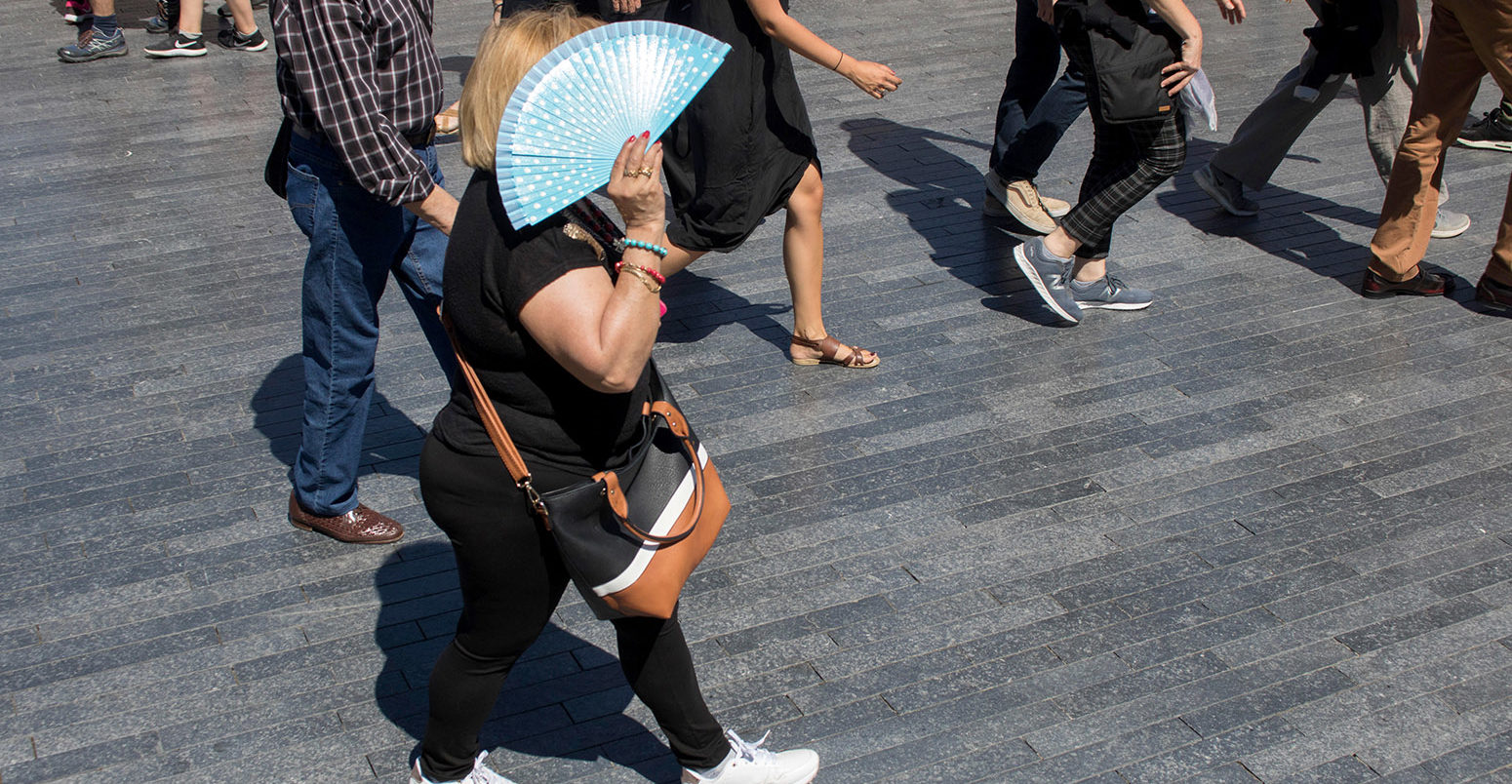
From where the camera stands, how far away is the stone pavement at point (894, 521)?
314cm

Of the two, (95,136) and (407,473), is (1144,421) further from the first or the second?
(95,136)

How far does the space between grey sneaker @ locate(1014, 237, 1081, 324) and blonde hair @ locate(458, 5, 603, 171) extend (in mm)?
3074

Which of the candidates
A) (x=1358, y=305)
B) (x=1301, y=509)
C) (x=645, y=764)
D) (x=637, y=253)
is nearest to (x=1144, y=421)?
(x=1301, y=509)

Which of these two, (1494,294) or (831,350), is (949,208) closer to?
(831,350)

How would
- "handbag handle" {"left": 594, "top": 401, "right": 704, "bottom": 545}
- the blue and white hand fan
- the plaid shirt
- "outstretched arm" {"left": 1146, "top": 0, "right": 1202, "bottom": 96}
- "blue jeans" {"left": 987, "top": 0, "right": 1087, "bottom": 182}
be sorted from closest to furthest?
the blue and white hand fan
"handbag handle" {"left": 594, "top": 401, "right": 704, "bottom": 545}
the plaid shirt
"outstretched arm" {"left": 1146, "top": 0, "right": 1202, "bottom": 96}
"blue jeans" {"left": 987, "top": 0, "right": 1087, "bottom": 182}

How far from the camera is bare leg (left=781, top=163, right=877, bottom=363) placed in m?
4.64

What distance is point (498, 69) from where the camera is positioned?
2.31m

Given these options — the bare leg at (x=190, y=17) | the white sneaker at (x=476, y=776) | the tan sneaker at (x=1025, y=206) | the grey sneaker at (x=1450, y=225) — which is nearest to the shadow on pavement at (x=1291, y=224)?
the grey sneaker at (x=1450, y=225)

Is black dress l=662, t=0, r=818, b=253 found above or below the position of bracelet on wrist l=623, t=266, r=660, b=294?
below

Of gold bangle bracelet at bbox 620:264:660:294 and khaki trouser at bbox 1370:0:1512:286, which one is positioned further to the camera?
khaki trouser at bbox 1370:0:1512:286

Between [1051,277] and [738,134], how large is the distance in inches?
57.6

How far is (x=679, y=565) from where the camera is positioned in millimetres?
2545

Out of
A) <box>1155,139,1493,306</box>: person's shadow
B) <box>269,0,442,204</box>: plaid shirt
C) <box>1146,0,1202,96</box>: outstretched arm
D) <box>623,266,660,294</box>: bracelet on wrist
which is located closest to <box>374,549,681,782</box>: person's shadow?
<box>269,0,442,204</box>: plaid shirt

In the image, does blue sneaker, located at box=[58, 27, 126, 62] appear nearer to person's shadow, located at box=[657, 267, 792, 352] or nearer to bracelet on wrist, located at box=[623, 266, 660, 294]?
person's shadow, located at box=[657, 267, 792, 352]
